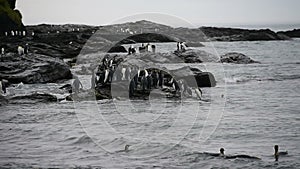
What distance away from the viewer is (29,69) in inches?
958

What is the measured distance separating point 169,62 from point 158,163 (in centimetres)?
2316

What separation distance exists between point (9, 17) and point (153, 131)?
154ft

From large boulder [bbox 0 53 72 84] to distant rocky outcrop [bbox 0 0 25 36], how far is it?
31512 millimetres

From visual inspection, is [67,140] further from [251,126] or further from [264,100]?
[264,100]

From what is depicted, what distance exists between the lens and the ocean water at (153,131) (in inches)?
391

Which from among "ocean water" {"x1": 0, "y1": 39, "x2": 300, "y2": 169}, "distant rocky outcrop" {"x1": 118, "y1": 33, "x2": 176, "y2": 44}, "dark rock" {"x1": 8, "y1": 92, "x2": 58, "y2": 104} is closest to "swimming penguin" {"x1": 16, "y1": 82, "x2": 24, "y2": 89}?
"ocean water" {"x1": 0, "y1": 39, "x2": 300, "y2": 169}

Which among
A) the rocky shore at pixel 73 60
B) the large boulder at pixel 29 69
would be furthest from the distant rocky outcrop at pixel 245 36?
the large boulder at pixel 29 69

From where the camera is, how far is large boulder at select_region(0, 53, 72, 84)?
2367cm

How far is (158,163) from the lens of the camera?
975 centimetres

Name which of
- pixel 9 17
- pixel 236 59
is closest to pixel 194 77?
pixel 236 59

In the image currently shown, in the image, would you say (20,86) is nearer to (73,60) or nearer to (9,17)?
(73,60)

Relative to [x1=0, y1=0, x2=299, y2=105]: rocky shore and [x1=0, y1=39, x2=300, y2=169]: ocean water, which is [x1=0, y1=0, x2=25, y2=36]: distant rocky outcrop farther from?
[x1=0, y1=39, x2=300, y2=169]: ocean water

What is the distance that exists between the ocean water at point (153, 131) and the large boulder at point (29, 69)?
2879 mm

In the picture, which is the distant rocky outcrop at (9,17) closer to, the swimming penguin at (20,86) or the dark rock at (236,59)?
the dark rock at (236,59)
